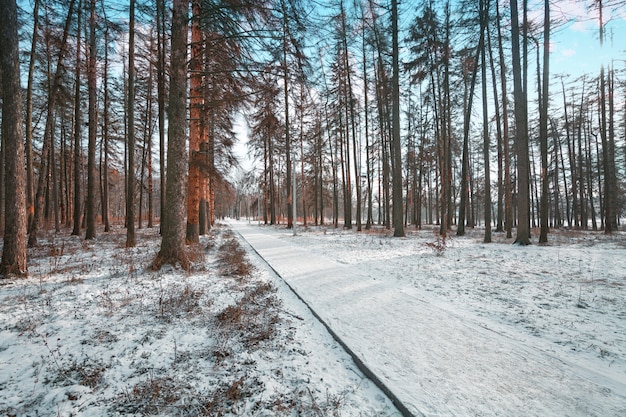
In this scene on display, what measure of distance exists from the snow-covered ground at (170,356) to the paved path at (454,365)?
0.26 m

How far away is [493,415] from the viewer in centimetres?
178

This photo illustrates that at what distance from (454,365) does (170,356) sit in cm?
277

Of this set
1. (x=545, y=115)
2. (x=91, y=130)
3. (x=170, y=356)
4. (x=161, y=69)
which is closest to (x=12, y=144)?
(x=161, y=69)

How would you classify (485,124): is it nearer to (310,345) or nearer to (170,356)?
(310,345)

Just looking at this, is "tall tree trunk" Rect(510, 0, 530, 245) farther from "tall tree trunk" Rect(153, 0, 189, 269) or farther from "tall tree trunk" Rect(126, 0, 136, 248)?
"tall tree trunk" Rect(126, 0, 136, 248)

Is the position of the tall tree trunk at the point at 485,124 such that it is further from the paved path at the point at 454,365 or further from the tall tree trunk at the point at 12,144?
the tall tree trunk at the point at 12,144

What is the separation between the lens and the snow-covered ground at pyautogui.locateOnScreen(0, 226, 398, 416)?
1940 mm

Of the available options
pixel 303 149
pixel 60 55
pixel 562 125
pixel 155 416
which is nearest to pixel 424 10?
Answer: pixel 303 149

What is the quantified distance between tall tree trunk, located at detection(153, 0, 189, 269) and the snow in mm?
845

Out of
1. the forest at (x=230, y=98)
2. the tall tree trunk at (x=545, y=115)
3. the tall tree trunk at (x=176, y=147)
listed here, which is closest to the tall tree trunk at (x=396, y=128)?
the forest at (x=230, y=98)

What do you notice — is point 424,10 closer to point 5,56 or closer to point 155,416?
point 5,56

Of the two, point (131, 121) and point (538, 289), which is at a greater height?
point (131, 121)

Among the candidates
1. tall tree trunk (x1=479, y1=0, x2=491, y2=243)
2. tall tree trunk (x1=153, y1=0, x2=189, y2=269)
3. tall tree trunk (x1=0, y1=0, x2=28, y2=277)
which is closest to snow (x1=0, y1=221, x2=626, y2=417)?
tall tree trunk (x1=0, y1=0, x2=28, y2=277)

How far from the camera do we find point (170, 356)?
2.61 meters
